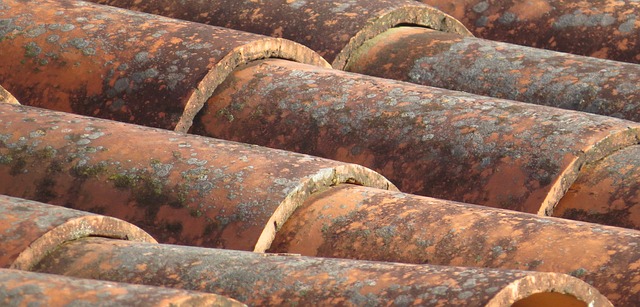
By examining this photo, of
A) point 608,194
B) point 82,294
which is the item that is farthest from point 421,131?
point 82,294

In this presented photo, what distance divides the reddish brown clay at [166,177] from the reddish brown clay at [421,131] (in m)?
0.33

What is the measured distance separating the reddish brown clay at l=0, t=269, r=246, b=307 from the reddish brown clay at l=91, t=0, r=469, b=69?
8.99 ft

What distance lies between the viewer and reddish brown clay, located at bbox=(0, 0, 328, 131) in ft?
14.6

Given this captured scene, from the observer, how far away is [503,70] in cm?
502

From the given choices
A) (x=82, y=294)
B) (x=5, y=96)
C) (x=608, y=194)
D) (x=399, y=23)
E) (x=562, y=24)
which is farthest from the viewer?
(x=562, y=24)

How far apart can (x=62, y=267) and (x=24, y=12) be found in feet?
6.76

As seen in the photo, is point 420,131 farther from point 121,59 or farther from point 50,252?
point 50,252

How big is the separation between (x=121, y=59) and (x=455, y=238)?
156cm

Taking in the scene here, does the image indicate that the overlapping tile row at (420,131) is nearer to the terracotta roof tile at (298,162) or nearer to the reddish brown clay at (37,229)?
the terracotta roof tile at (298,162)

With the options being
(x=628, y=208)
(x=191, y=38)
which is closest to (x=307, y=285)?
(x=628, y=208)

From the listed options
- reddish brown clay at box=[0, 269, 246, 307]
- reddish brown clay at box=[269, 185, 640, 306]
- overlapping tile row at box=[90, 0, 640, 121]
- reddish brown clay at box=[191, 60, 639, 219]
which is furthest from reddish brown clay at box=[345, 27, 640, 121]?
reddish brown clay at box=[0, 269, 246, 307]

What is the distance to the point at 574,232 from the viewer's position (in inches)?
134

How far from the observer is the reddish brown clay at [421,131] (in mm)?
4062

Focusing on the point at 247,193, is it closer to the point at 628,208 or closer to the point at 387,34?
the point at 628,208
